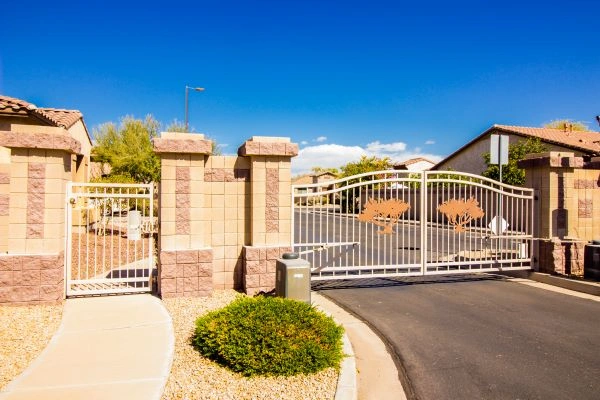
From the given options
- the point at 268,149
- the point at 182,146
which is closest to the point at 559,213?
the point at 268,149

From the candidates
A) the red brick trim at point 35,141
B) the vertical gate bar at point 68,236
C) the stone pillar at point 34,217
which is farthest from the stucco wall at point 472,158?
the stone pillar at point 34,217

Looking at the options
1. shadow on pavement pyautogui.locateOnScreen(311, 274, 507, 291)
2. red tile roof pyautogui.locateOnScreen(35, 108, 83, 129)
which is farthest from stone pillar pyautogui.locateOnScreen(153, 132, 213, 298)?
red tile roof pyautogui.locateOnScreen(35, 108, 83, 129)

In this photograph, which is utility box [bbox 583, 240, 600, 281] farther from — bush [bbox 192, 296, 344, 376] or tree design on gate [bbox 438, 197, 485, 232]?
bush [bbox 192, 296, 344, 376]

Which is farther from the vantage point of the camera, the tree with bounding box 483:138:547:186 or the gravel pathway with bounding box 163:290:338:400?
the tree with bounding box 483:138:547:186

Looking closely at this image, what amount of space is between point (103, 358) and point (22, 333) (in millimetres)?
1713

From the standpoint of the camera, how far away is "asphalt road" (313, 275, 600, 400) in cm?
450

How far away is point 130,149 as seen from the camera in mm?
33344

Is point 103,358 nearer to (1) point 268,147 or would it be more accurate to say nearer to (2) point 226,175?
(2) point 226,175

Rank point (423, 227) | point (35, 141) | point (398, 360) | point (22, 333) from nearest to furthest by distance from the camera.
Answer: point (398, 360), point (22, 333), point (35, 141), point (423, 227)

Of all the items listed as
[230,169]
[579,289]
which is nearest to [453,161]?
[579,289]

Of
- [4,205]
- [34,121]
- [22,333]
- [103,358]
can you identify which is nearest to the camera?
[103,358]

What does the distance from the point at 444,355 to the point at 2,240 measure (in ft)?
A: 27.6

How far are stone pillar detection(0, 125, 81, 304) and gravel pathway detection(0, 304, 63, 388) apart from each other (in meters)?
0.35

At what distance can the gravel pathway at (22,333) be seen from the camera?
466 centimetres
